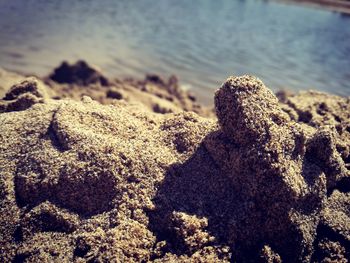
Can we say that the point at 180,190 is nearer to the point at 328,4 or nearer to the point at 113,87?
the point at 113,87

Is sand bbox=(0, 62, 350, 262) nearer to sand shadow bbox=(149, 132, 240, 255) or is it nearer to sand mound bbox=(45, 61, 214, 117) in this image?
sand shadow bbox=(149, 132, 240, 255)

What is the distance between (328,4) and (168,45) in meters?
22.9

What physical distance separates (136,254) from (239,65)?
10245mm

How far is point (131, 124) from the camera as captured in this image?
3738mm

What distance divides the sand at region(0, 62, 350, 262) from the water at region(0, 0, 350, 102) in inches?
234

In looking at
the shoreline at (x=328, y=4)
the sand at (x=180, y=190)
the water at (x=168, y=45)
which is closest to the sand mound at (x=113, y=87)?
the water at (x=168, y=45)

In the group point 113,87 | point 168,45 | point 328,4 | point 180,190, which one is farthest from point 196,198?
point 328,4

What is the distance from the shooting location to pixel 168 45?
13.1m

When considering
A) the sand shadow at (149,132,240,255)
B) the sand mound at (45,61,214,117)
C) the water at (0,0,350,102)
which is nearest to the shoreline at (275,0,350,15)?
the water at (0,0,350,102)

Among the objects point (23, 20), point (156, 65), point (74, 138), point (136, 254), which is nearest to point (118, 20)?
point (23, 20)

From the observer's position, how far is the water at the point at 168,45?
1056 centimetres

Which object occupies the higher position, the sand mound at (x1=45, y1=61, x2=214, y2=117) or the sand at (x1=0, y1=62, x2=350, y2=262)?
the sand at (x1=0, y1=62, x2=350, y2=262)

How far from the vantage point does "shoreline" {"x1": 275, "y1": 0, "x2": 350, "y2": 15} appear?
93.8 ft

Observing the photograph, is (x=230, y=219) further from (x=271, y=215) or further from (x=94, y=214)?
(x=94, y=214)
